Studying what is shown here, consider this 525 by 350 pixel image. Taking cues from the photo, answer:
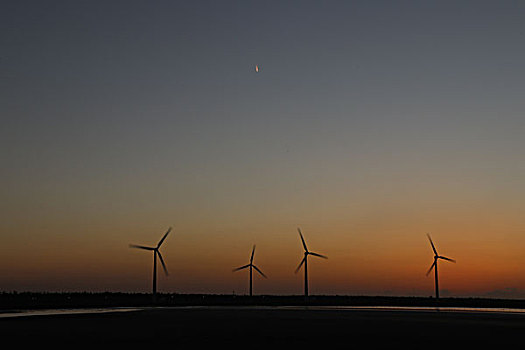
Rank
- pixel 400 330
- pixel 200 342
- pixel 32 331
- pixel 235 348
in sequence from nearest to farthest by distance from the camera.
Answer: pixel 235 348 → pixel 200 342 → pixel 32 331 → pixel 400 330

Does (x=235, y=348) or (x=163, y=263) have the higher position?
(x=163, y=263)

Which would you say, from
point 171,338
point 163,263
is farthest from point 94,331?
point 163,263

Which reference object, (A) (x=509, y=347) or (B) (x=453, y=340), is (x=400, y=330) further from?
(A) (x=509, y=347)

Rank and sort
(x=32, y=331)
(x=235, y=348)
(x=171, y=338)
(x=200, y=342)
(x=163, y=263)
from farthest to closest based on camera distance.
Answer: (x=163, y=263) < (x=32, y=331) < (x=171, y=338) < (x=200, y=342) < (x=235, y=348)

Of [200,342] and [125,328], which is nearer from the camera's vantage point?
[200,342]

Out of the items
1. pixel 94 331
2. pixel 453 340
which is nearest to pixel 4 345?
pixel 94 331

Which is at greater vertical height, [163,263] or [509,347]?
[163,263]

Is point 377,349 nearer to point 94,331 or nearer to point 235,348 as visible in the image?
point 235,348

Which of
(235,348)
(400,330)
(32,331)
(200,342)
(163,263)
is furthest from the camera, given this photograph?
(163,263)

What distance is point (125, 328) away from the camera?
8050cm

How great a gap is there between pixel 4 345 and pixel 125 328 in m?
26.4

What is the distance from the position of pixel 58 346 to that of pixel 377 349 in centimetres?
2483

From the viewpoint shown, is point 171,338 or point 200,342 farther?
point 171,338

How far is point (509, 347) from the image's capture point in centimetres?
5731
